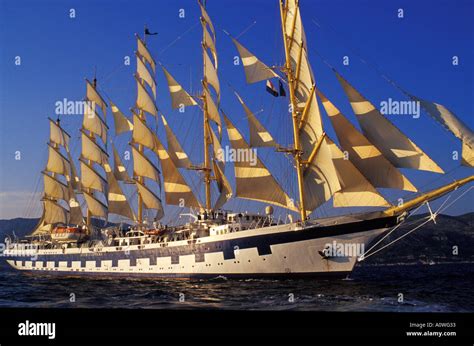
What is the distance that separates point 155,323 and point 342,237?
21.6 metres

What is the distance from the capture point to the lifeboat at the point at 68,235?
5266 centimetres

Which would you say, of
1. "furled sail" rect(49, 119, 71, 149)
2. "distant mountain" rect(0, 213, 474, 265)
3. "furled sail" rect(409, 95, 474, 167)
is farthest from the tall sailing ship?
"distant mountain" rect(0, 213, 474, 265)

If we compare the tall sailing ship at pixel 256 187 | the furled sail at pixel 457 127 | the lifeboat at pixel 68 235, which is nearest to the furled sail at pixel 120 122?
the tall sailing ship at pixel 256 187

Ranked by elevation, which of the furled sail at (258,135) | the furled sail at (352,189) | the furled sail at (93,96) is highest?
the furled sail at (93,96)

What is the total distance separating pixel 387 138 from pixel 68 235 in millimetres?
37075

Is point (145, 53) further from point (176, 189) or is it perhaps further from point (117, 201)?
point (176, 189)

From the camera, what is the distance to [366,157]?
99.5ft

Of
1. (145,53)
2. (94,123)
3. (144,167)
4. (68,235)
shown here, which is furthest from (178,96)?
(68,235)

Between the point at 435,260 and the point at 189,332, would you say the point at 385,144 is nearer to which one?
the point at 189,332

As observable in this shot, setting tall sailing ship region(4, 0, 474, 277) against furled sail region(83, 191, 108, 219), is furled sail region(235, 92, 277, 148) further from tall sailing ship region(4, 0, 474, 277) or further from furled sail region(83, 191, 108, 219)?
furled sail region(83, 191, 108, 219)

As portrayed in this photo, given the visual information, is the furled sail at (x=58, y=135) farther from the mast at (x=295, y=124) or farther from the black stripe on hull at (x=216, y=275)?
the mast at (x=295, y=124)

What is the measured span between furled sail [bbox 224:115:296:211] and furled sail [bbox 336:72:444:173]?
795 centimetres

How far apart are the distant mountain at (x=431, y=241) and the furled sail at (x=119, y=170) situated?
54314 mm

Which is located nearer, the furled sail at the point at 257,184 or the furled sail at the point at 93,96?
the furled sail at the point at 257,184
